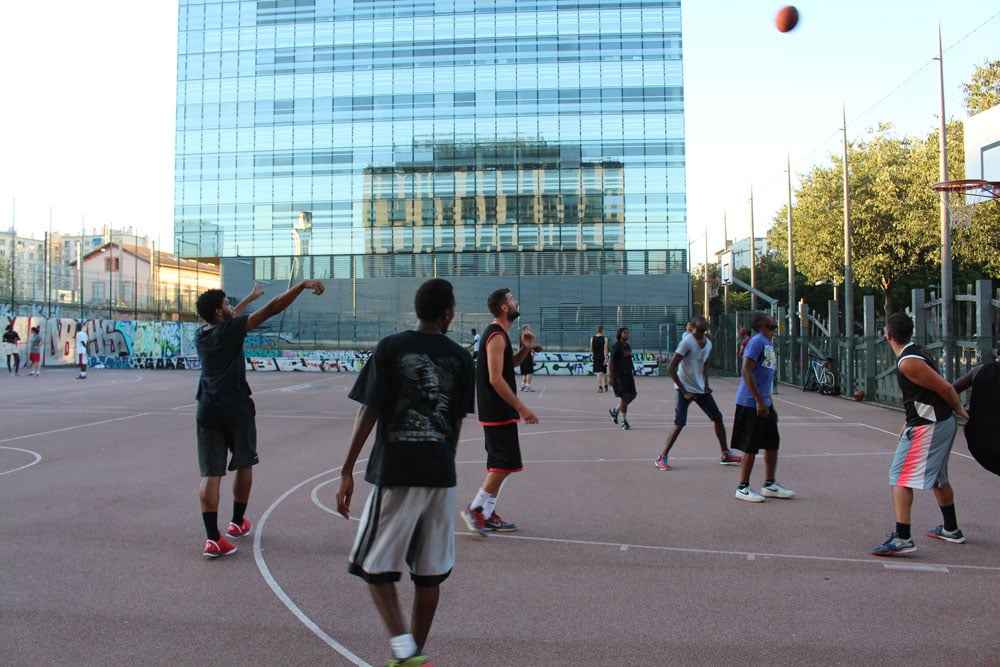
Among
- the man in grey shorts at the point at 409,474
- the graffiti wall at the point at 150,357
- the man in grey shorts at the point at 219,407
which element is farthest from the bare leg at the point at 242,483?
the graffiti wall at the point at 150,357

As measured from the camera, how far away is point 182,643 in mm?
4098

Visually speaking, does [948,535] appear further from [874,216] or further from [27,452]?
[874,216]

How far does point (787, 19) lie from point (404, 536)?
11.5 meters

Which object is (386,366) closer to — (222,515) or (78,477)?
(222,515)

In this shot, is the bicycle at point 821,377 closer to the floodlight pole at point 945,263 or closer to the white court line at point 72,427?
the floodlight pole at point 945,263

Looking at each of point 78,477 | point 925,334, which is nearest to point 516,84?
point 925,334

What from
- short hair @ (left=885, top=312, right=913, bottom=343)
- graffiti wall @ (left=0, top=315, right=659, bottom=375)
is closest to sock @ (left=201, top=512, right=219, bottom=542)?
short hair @ (left=885, top=312, right=913, bottom=343)

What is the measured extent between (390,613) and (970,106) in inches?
1037

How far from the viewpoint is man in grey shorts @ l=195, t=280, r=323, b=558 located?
5617 millimetres

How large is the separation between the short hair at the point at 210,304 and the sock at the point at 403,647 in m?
3.32

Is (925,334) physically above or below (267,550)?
above

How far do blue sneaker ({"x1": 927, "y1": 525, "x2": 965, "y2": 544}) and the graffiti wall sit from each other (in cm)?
2700

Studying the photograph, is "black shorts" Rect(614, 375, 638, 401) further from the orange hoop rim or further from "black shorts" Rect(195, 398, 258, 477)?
"black shorts" Rect(195, 398, 258, 477)

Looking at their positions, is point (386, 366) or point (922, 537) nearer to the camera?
point (386, 366)
